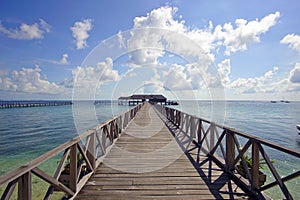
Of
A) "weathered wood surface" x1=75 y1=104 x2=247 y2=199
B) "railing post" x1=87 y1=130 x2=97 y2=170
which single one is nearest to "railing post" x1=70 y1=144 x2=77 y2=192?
"weathered wood surface" x1=75 y1=104 x2=247 y2=199

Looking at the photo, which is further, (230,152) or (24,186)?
(230,152)

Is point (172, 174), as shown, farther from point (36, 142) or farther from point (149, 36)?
point (36, 142)

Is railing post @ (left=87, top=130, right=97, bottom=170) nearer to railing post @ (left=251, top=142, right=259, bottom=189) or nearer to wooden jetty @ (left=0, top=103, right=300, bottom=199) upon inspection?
wooden jetty @ (left=0, top=103, right=300, bottom=199)

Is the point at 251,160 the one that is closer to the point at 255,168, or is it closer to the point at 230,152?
the point at 230,152

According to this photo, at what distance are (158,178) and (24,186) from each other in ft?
8.15

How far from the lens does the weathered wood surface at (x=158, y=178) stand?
338 cm

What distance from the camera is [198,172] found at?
4391mm

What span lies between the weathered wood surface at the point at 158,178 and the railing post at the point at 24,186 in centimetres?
122

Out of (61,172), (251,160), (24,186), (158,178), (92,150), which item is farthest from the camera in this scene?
(251,160)

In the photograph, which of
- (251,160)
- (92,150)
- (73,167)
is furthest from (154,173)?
(251,160)

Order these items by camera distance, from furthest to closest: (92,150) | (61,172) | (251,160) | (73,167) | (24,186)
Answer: (251,160)
(92,150)
(61,172)
(73,167)
(24,186)

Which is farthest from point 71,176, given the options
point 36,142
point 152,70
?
point 152,70

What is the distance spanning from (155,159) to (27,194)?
11.7 ft

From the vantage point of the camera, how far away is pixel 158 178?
4.05 m
